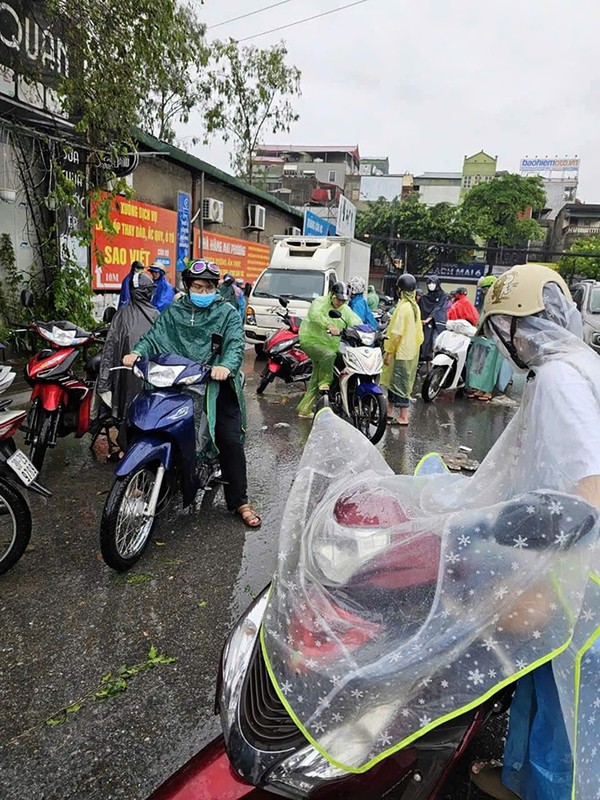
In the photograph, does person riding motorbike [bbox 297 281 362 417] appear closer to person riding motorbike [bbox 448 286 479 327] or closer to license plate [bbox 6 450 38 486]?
person riding motorbike [bbox 448 286 479 327]

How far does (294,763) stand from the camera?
1.23m

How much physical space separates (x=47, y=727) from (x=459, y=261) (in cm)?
3974

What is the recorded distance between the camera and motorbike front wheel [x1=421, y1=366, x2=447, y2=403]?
26.2ft

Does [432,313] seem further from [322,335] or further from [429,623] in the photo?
[429,623]

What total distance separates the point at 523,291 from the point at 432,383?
6.57 metres

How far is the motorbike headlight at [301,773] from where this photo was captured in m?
1.22

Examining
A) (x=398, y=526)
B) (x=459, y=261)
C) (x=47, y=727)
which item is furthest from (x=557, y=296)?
(x=459, y=261)

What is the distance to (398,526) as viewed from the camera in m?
1.40

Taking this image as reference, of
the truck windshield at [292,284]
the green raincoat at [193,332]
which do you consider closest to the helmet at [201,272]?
the green raincoat at [193,332]

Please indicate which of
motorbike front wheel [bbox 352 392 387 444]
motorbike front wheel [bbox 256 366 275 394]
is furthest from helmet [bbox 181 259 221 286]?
motorbike front wheel [bbox 256 366 275 394]

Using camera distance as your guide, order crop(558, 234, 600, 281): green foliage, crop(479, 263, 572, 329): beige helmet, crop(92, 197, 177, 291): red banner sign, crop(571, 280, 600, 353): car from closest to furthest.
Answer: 1. crop(479, 263, 572, 329): beige helmet
2. crop(92, 197, 177, 291): red banner sign
3. crop(571, 280, 600, 353): car
4. crop(558, 234, 600, 281): green foliage

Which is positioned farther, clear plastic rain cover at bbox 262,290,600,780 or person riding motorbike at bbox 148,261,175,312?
person riding motorbike at bbox 148,261,175,312

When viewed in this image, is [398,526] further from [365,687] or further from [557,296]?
[557,296]

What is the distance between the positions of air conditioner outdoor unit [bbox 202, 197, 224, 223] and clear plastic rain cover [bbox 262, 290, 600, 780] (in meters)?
12.4
